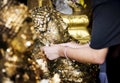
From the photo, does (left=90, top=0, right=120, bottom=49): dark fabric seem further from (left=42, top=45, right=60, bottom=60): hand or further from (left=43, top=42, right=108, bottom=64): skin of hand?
(left=42, top=45, right=60, bottom=60): hand

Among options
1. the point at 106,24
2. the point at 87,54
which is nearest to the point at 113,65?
the point at 87,54

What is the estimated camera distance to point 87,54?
4.75 ft

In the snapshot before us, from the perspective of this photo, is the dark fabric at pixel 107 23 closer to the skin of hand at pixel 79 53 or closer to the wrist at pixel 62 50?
the skin of hand at pixel 79 53

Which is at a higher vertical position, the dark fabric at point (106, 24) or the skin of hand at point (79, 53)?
the dark fabric at point (106, 24)

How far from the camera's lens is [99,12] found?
134 centimetres

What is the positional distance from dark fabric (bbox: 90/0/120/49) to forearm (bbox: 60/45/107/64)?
6 cm

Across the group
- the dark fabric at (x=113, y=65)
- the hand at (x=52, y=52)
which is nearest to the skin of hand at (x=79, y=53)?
the hand at (x=52, y=52)

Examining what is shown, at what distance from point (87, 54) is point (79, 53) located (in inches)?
1.6

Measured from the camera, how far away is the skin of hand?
1419 millimetres

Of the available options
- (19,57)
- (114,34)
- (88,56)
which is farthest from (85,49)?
(19,57)

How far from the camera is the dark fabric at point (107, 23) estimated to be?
132 cm

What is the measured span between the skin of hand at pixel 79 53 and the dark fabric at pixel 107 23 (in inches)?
2.3

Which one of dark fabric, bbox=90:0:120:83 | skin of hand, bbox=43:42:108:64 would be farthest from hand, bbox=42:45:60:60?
dark fabric, bbox=90:0:120:83

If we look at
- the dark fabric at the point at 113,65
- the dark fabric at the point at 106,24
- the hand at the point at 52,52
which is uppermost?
the dark fabric at the point at 106,24
